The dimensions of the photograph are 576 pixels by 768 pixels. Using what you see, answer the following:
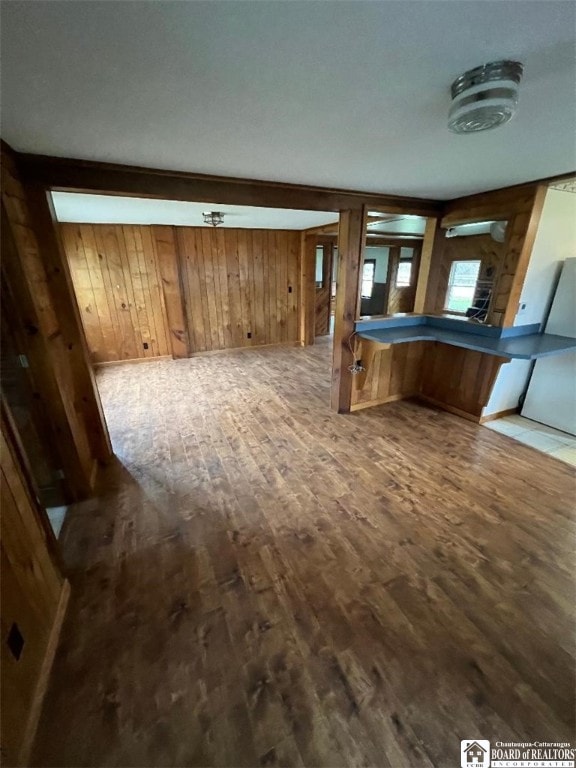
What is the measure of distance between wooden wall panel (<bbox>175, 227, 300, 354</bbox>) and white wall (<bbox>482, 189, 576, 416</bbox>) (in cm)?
390

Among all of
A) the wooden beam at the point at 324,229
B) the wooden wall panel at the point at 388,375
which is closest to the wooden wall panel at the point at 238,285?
the wooden beam at the point at 324,229

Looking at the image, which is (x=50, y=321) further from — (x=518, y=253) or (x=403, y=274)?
(x=403, y=274)

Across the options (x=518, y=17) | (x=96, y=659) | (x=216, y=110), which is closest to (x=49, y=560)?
(x=96, y=659)

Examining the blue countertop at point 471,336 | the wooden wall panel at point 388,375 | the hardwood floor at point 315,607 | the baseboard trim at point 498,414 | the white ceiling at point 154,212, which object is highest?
the white ceiling at point 154,212

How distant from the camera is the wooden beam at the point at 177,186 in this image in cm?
184

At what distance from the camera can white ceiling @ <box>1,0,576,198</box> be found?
2.57 feet

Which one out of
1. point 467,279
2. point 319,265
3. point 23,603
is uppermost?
point 319,265

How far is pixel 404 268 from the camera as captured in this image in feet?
26.5

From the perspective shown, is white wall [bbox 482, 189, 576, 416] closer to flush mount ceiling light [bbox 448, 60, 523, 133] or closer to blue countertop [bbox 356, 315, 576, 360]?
blue countertop [bbox 356, 315, 576, 360]

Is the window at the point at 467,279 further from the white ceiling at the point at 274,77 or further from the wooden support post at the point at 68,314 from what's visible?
the wooden support post at the point at 68,314

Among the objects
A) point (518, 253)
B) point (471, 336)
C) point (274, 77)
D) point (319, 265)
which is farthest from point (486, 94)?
point (319, 265)

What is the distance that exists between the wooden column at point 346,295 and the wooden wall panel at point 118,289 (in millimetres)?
3316

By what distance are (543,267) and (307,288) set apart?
383 centimetres

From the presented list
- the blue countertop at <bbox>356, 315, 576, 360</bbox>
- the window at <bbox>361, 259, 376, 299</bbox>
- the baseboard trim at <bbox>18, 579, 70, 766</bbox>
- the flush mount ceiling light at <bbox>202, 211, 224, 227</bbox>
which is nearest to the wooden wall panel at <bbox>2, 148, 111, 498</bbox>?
the baseboard trim at <bbox>18, 579, 70, 766</bbox>
